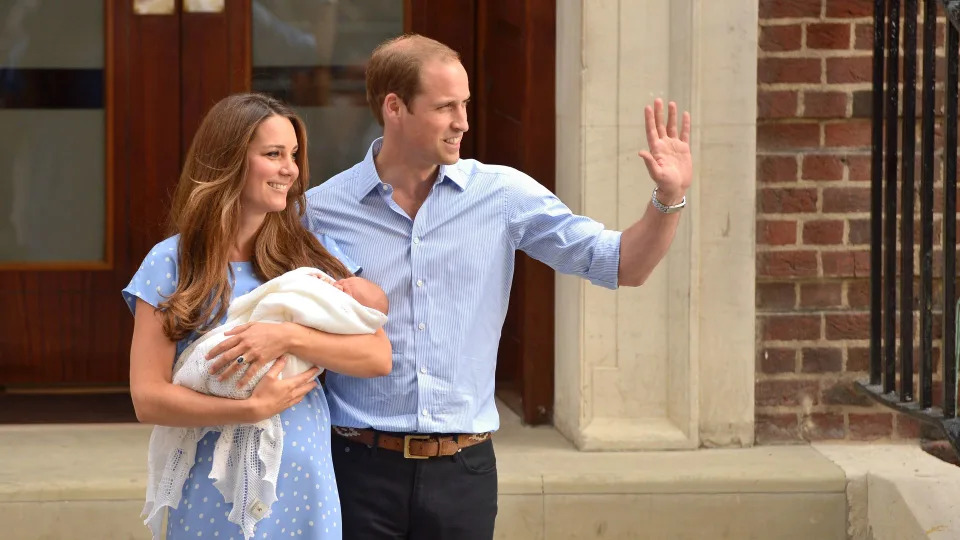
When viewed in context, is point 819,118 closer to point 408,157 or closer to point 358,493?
point 408,157

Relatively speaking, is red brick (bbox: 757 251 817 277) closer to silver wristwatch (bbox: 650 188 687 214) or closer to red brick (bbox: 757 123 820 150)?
A: red brick (bbox: 757 123 820 150)

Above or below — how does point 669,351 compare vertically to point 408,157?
below

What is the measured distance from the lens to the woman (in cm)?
268

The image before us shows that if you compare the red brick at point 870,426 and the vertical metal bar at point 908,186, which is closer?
the vertical metal bar at point 908,186

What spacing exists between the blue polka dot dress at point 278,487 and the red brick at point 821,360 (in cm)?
255

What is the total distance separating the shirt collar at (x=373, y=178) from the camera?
10.1 ft

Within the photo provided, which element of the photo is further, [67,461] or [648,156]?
[67,461]

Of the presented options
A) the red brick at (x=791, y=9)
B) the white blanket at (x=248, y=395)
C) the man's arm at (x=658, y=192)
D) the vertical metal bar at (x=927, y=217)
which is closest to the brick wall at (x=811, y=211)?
the red brick at (x=791, y=9)

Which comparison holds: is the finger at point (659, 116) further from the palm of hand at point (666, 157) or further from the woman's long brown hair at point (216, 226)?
the woman's long brown hair at point (216, 226)

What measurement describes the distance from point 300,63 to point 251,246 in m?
2.56

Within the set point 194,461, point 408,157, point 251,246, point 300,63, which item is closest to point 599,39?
point 300,63

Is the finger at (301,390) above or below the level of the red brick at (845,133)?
below

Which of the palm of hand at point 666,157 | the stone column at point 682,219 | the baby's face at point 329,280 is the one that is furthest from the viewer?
the stone column at point 682,219

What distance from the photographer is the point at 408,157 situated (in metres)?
3.06
